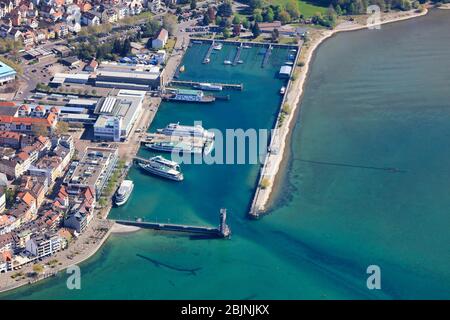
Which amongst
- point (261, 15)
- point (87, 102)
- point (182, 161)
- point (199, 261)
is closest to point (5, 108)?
point (87, 102)

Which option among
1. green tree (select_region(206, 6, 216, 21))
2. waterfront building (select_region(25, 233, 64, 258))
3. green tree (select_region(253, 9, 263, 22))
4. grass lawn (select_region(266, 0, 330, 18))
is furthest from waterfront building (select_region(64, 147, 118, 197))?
grass lawn (select_region(266, 0, 330, 18))

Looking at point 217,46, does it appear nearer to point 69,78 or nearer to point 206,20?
point 206,20

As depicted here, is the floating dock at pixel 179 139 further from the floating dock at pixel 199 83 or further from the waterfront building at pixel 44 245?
the waterfront building at pixel 44 245

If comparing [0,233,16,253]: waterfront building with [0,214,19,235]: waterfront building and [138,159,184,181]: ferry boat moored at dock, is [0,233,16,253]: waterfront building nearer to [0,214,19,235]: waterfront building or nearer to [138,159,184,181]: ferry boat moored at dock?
[0,214,19,235]: waterfront building

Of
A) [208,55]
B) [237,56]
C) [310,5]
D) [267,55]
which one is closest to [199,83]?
[208,55]

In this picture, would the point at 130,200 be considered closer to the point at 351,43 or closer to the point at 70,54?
the point at 70,54

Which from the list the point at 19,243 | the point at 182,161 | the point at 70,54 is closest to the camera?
the point at 19,243
